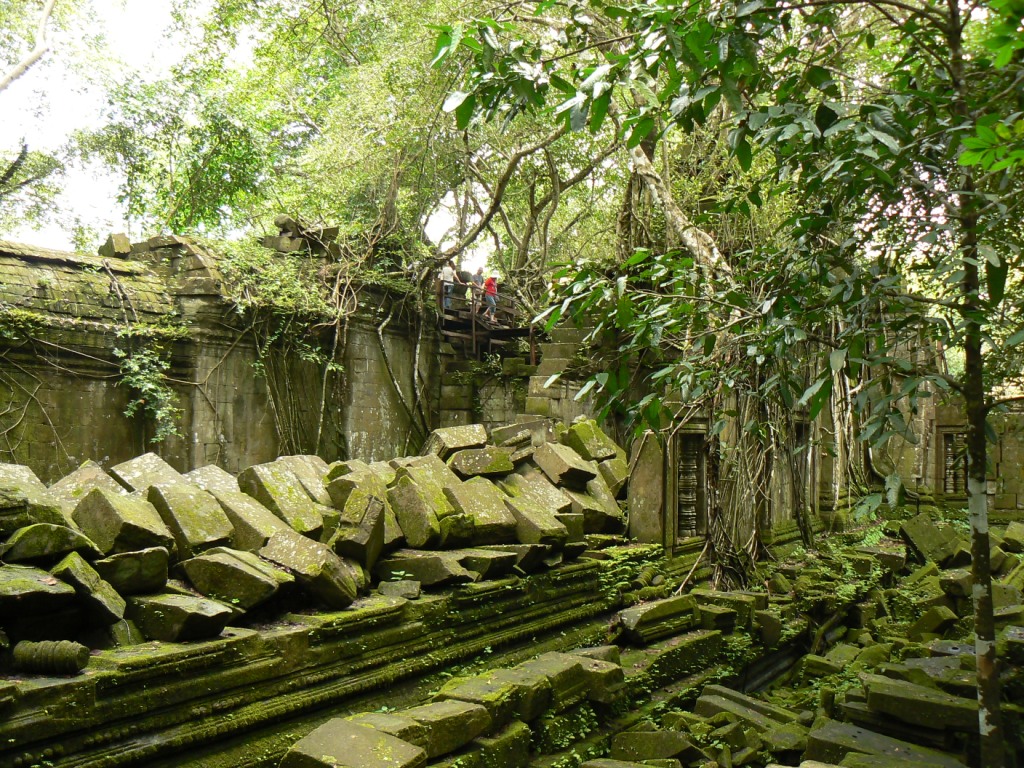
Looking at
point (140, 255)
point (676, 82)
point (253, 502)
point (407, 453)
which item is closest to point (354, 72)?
point (140, 255)

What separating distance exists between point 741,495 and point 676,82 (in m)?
4.76

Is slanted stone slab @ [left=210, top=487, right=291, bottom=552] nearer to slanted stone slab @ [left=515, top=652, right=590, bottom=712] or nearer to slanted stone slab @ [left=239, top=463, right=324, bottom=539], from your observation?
slanted stone slab @ [left=239, top=463, right=324, bottom=539]

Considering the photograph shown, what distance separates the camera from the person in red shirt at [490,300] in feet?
47.2

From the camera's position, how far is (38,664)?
268 centimetres

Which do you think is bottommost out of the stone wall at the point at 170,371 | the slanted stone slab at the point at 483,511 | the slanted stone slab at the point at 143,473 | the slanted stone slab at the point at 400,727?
the slanted stone slab at the point at 400,727

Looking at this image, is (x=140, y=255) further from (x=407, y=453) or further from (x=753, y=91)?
(x=753, y=91)

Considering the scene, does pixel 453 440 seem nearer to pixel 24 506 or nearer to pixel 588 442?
pixel 588 442

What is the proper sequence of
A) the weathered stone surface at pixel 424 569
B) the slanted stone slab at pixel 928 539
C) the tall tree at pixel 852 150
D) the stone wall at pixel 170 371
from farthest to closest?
the slanted stone slab at pixel 928 539 → the stone wall at pixel 170 371 → the weathered stone surface at pixel 424 569 → the tall tree at pixel 852 150

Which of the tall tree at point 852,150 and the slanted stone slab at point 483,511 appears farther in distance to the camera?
the slanted stone slab at point 483,511

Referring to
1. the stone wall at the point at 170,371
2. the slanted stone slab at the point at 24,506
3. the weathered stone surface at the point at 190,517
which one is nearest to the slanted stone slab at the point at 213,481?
the weathered stone surface at the point at 190,517

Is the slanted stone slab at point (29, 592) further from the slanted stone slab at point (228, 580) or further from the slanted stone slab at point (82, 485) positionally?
the slanted stone slab at point (82, 485)

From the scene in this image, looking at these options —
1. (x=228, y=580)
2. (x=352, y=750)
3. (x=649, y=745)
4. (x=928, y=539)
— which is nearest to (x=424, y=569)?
(x=228, y=580)

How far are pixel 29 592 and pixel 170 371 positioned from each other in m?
7.10

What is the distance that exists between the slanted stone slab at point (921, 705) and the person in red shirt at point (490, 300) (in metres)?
11.2
